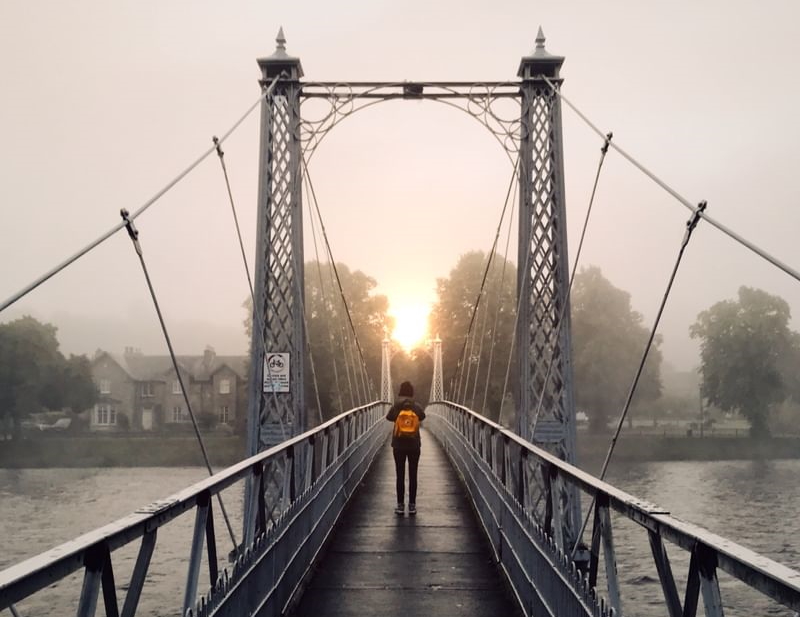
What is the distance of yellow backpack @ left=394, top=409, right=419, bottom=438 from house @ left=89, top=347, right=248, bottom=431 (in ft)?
→ 272

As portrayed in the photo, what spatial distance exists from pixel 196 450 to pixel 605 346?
99.7 feet

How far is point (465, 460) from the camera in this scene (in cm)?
1527

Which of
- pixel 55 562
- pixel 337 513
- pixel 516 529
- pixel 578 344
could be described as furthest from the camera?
pixel 578 344

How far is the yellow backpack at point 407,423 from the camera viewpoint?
38.4ft

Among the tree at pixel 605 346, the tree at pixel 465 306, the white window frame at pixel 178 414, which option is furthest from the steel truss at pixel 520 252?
the white window frame at pixel 178 414

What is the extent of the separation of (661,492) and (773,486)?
8.30 meters

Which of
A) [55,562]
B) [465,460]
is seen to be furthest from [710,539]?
[465,460]

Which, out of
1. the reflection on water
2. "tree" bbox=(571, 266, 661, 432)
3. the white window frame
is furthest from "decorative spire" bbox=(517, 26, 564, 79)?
the white window frame

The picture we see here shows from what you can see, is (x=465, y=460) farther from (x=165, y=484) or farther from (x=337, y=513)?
(x=165, y=484)

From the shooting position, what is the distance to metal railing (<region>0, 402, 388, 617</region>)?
2.95 meters

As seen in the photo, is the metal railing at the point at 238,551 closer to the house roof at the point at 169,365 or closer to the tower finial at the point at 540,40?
the tower finial at the point at 540,40

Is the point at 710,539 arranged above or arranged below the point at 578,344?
below

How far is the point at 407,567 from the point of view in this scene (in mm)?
8711

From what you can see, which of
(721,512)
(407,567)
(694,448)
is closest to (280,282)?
(407,567)
